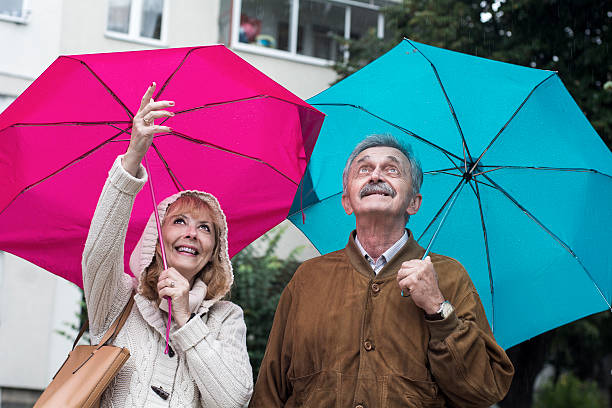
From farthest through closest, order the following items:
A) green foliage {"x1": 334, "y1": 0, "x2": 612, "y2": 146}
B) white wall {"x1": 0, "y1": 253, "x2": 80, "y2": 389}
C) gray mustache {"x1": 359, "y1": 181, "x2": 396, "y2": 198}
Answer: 1. white wall {"x1": 0, "y1": 253, "x2": 80, "y2": 389}
2. green foliage {"x1": 334, "y1": 0, "x2": 612, "y2": 146}
3. gray mustache {"x1": 359, "y1": 181, "x2": 396, "y2": 198}

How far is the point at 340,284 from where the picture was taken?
3.92 metres

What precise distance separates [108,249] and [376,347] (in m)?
1.24

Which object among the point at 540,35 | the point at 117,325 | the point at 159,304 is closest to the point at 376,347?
the point at 159,304

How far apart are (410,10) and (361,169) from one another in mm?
10474

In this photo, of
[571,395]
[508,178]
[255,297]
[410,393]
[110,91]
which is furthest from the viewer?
[571,395]

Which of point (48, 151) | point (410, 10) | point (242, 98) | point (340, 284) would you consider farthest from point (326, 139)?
point (410, 10)

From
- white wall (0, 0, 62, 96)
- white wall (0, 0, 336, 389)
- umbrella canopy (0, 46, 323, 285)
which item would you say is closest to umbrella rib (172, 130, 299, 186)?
umbrella canopy (0, 46, 323, 285)

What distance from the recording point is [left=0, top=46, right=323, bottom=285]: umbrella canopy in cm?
422

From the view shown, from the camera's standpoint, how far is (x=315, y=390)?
3.74 metres

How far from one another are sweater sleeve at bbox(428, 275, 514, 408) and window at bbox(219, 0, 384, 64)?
38.8 feet

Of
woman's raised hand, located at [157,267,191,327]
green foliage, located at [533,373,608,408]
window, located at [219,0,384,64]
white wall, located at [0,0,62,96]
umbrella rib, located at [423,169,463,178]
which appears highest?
window, located at [219,0,384,64]

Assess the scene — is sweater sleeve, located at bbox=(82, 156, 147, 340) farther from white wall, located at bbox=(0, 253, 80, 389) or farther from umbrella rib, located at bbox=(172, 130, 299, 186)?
white wall, located at bbox=(0, 253, 80, 389)

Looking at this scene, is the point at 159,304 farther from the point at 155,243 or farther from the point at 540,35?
the point at 540,35

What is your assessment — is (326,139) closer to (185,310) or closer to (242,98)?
(242,98)
